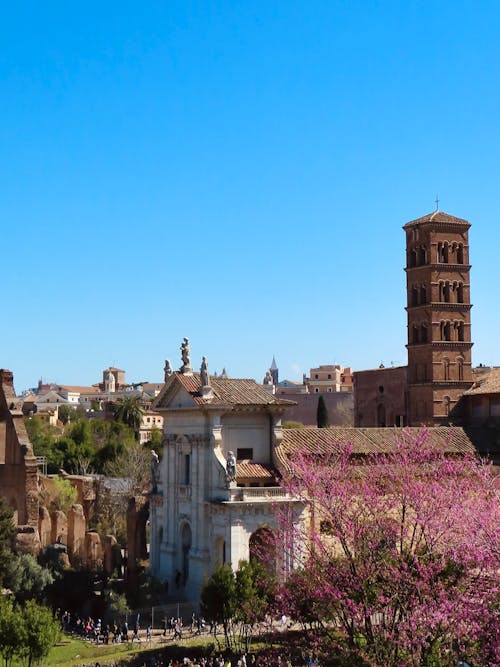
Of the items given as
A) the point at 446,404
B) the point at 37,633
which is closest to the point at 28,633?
the point at 37,633

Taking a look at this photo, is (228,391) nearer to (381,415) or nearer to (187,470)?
(187,470)

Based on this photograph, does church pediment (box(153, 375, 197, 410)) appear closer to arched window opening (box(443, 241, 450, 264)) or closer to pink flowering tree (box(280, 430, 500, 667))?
pink flowering tree (box(280, 430, 500, 667))

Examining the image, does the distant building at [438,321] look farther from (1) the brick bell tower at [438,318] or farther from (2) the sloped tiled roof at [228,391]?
(2) the sloped tiled roof at [228,391]

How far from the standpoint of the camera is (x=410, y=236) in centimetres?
5606

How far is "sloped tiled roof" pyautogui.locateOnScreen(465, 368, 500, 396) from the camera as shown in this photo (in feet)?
168

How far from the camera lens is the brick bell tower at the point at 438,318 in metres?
54.1

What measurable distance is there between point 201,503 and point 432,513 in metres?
16.2

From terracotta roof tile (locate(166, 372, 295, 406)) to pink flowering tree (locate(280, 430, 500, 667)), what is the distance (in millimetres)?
11434

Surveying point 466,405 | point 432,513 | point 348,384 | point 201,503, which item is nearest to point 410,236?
point 466,405

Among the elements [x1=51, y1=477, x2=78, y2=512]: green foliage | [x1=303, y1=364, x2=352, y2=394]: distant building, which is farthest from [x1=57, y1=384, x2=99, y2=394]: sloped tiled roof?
[x1=51, y1=477, x2=78, y2=512]: green foliage

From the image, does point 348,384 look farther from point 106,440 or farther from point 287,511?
point 287,511

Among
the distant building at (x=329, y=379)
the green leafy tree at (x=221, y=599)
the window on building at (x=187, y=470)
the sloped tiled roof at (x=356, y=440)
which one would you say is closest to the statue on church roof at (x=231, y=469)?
the sloped tiled roof at (x=356, y=440)

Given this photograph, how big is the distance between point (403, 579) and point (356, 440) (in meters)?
18.9

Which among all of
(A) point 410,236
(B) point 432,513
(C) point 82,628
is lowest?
(C) point 82,628
